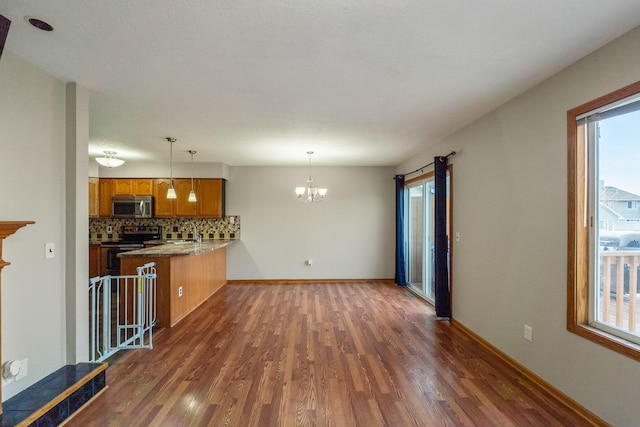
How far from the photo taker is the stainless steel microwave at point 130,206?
6.12 metres

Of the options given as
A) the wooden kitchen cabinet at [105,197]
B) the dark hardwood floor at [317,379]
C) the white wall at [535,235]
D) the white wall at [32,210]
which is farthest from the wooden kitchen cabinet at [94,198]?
the white wall at [535,235]

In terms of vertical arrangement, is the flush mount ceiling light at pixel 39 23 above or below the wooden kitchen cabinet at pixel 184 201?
above

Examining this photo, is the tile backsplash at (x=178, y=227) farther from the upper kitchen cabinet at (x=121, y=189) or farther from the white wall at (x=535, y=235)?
the white wall at (x=535, y=235)

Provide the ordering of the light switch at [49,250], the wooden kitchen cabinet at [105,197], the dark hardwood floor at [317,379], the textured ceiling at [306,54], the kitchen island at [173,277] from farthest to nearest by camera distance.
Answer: the wooden kitchen cabinet at [105,197] → the kitchen island at [173,277] → the light switch at [49,250] → the dark hardwood floor at [317,379] → the textured ceiling at [306,54]

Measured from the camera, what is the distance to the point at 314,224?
22.0ft

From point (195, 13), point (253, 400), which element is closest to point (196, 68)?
point (195, 13)

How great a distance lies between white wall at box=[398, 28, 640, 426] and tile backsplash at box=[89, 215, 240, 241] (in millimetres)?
4603

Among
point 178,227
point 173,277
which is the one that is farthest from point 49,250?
point 178,227

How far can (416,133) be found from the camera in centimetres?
414

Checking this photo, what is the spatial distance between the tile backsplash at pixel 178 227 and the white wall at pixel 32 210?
4145 mm

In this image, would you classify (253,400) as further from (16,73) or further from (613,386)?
(16,73)

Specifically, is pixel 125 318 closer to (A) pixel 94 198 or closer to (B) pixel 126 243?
(B) pixel 126 243

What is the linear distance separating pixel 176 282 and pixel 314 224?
317cm

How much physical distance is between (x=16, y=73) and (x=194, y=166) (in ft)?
13.7
